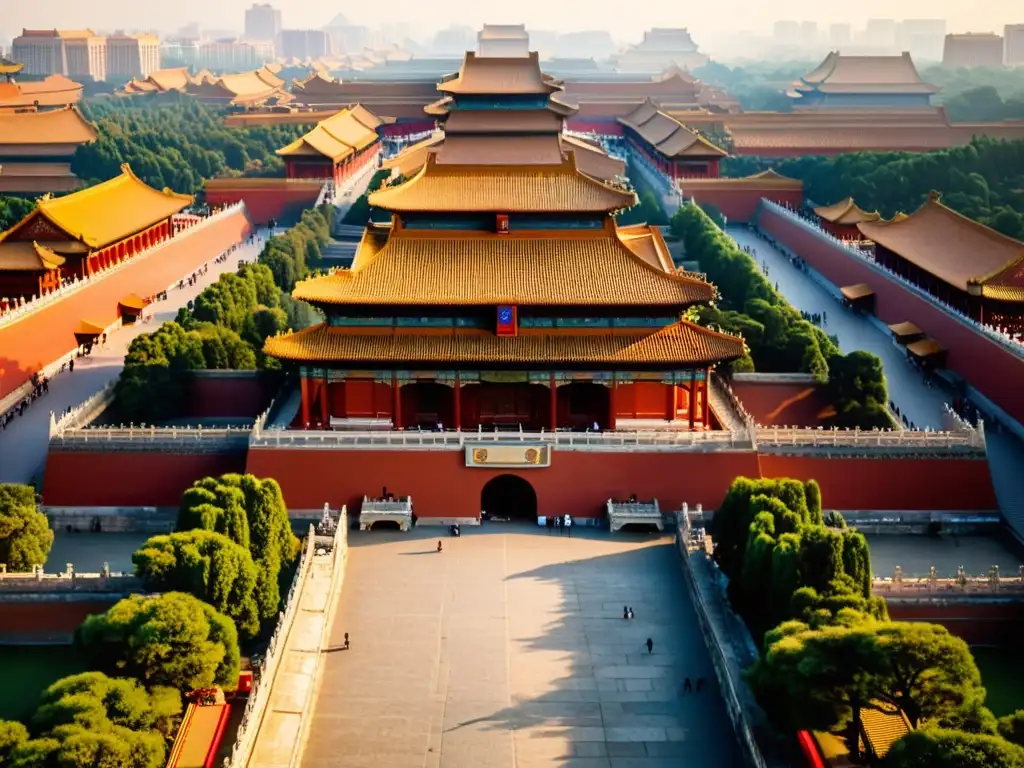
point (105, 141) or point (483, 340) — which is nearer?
point (483, 340)

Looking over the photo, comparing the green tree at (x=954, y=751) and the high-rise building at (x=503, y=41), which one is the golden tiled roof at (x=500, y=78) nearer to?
the green tree at (x=954, y=751)

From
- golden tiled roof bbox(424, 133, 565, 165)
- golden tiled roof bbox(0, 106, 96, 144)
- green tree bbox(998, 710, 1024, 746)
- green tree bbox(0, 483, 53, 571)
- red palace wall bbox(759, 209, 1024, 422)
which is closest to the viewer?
green tree bbox(998, 710, 1024, 746)

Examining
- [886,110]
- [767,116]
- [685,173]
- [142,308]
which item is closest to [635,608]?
[142,308]

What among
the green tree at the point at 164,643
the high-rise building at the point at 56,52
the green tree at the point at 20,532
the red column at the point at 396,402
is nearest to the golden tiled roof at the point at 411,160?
the red column at the point at 396,402

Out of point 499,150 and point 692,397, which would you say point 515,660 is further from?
point 499,150

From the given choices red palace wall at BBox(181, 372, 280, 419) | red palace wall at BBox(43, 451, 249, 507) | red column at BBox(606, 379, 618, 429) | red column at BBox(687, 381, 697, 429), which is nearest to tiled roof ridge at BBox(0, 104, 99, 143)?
red palace wall at BBox(181, 372, 280, 419)

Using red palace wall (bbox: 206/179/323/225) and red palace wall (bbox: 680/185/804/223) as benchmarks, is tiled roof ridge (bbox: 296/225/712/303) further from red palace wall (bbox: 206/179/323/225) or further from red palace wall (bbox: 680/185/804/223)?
red palace wall (bbox: 680/185/804/223)

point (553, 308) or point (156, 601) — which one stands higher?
point (553, 308)

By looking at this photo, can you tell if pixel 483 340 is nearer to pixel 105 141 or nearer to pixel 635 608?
pixel 635 608
